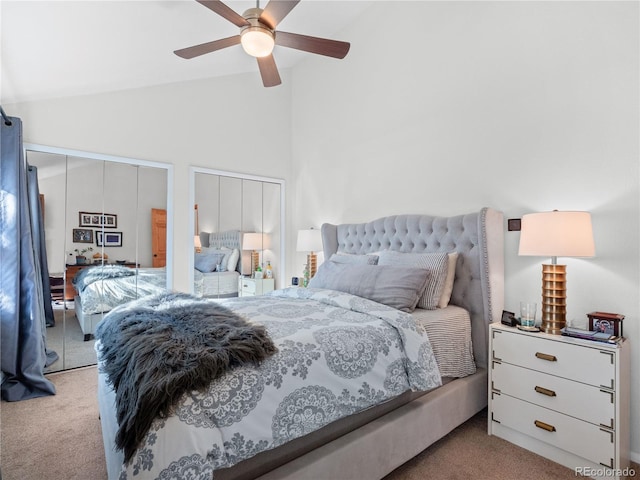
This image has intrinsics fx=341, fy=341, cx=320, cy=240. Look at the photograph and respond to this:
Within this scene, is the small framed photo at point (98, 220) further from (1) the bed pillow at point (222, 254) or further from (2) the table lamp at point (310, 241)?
(2) the table lamp at point (310, 241)

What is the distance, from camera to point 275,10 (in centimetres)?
198

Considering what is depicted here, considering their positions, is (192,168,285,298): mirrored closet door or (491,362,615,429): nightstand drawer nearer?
(491,362,615,429): nightstand drawer

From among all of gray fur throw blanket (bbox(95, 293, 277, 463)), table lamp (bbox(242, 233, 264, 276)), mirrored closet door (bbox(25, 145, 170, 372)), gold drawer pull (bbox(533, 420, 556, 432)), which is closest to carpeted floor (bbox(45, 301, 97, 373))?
mirrored closet door (bbox(25, 145, 170, 372))

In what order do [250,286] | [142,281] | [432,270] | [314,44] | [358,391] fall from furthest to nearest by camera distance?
[250,286] < [142,281] < [432,270] < [314,44] < [358,391]

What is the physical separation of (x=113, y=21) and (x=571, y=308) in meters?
3.94

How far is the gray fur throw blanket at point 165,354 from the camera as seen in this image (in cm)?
107

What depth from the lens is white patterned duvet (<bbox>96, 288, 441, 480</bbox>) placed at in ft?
3.47

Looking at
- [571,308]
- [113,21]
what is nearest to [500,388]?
[571,308]

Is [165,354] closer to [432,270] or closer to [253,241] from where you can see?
[432,270]

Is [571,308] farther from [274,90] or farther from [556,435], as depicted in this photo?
[274,90]

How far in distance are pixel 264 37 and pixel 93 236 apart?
2.48 meters

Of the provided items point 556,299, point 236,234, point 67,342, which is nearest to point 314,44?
point 556,299

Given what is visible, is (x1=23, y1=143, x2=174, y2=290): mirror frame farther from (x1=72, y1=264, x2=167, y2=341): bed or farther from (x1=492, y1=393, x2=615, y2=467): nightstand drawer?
(x1=492, y1=393, x2=615, y2=467): nightstand drawer

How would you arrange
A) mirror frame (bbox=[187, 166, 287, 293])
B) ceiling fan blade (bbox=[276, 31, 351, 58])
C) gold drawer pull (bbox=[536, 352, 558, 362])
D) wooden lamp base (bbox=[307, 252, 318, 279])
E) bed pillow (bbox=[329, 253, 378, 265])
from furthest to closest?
wooden lamp base (bbox=[307, 252, 318, 279]) → mirror frame (bbox=[187, 166, 287, 293]) → bed pillow (bbox=[329, 253, 378, 265]) → ceiling fan blade (bbox=[276, 31, 351, 58]) → gold drawer pull (bbox=[536, 352, 558, 362])
